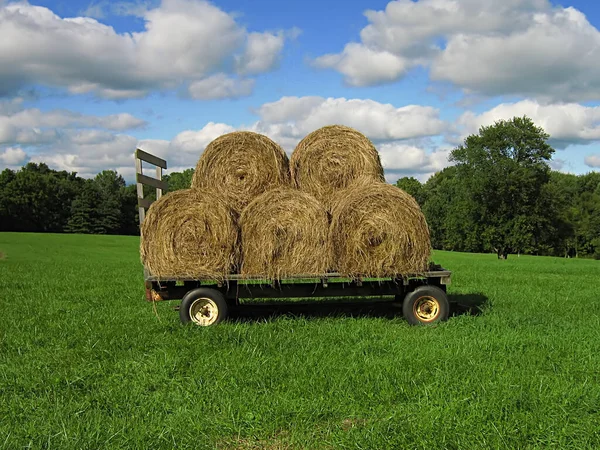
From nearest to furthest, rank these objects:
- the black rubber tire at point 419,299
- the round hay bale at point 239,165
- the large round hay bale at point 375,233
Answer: the large round hay bale at point 375,233 < the black rubber tire at point 419,299 < the round hay bale at point 239,165

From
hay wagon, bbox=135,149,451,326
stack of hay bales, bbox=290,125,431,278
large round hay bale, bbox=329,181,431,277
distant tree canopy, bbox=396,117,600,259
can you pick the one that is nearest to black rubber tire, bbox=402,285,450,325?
hay wagon, bbox=135,149,451,326

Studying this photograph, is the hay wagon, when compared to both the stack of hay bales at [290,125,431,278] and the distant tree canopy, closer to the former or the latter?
the stack of hay bales at [290,125,431,278]

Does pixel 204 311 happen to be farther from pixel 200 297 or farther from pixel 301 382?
pixel 301 382

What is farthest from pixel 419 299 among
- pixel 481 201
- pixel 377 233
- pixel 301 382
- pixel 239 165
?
pixel 481 201

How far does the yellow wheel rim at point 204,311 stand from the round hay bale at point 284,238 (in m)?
0.70

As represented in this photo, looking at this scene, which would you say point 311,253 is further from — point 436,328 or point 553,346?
point 553,346

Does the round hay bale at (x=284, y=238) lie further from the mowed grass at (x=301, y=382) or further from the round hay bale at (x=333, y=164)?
the round hay bale at (x=333, y=164)

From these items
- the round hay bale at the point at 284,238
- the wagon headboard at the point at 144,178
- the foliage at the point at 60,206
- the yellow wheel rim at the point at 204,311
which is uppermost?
the foliage at the point at 60,206

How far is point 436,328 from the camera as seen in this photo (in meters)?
7.69

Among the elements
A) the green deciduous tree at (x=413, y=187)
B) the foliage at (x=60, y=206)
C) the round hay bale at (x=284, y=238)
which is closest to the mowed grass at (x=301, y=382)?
the round hay bale at (x=284, y=238)

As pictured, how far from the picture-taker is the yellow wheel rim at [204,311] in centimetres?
786

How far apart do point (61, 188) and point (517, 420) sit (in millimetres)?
86081

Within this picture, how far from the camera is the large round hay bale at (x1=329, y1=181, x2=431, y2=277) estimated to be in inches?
301

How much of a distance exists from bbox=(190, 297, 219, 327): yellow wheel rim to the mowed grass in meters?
0.28
